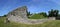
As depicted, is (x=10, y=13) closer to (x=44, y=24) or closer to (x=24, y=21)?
(x=24, y=21)

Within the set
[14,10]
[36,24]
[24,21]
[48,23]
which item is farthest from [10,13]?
[48,23]

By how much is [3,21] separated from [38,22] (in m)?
2.66

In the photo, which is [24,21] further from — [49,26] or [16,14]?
[49,26]

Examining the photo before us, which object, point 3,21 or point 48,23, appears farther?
point 3,21

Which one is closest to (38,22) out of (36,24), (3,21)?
(36,24)

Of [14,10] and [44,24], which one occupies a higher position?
[14,10]

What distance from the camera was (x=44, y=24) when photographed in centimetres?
1048

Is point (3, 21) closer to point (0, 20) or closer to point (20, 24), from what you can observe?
point (0, 20)

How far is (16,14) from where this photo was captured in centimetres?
1129

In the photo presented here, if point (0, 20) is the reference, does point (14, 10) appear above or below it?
above

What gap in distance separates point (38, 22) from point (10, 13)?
7.27ft

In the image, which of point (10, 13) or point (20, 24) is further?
point (10, 13)

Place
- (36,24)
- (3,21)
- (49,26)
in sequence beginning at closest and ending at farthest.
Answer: (49,26) → (36,24) → (3,21)

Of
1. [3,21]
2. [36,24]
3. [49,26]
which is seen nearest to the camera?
[49,26]
